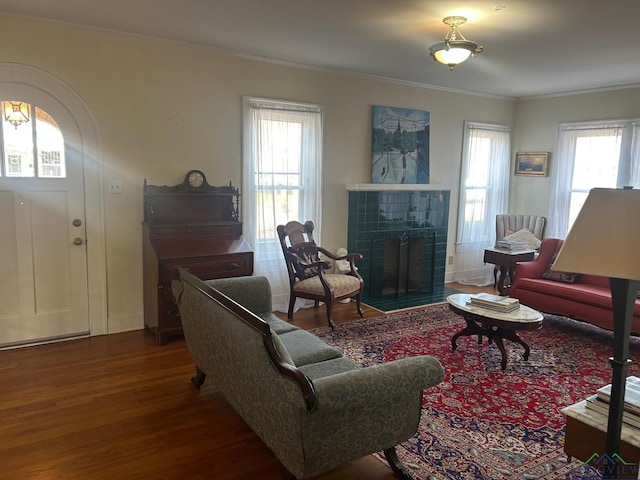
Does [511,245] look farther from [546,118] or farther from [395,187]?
[546,118]

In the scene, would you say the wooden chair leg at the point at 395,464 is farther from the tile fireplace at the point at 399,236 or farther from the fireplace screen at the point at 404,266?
the fireplace screen at the point at 404,266

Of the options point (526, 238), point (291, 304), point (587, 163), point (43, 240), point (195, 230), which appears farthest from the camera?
point (526, 238)

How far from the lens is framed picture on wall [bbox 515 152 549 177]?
645cm

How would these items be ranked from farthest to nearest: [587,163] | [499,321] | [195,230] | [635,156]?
[587,163] < [635,156] < [195,230] < [499,321]

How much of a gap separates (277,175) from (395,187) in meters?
1.52

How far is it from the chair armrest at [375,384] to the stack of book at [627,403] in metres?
0.62

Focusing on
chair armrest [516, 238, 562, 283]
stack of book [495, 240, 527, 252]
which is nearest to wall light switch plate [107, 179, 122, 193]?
chair armrest [516, 238, 562, 283]

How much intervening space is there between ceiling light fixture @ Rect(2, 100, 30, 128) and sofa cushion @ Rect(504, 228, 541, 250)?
5.50m

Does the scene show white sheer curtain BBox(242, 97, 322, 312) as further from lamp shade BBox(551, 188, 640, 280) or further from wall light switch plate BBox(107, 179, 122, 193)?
lamp shade BBox(551, 188, 640, 280)

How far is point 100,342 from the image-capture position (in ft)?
12.9

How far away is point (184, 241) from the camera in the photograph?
4.10 m

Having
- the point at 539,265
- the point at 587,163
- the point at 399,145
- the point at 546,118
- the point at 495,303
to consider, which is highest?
the point at 546,118

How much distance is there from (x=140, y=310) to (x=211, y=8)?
2.65 meters

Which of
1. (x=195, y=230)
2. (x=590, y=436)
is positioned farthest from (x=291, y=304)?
(x=590, y=436)
